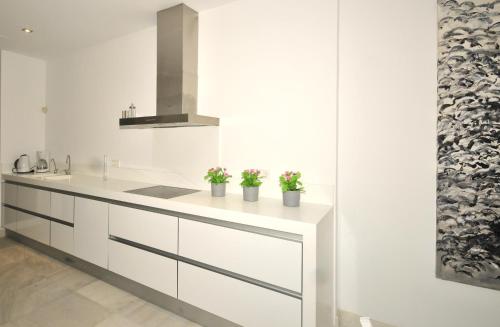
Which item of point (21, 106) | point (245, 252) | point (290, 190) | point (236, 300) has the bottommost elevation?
point (236, 300)

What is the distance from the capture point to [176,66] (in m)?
2.27

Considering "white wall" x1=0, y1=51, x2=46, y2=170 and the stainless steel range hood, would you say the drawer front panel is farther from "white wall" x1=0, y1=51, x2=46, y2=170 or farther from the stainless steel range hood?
"white wall" x1=0, y1=51, x2=46, y2=170

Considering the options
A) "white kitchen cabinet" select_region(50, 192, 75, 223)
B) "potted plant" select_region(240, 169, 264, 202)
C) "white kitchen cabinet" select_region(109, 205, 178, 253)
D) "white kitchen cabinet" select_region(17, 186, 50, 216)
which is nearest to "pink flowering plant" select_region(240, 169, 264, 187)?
"potted plant" select_region(240, 169, 264, 202)

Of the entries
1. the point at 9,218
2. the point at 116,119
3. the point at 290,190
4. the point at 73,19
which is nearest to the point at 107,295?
the point at 290,190

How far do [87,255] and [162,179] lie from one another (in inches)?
37.4

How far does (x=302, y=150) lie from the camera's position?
192 cm

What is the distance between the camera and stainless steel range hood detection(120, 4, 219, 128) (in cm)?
223

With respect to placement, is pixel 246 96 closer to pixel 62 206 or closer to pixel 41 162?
pixel 62 206

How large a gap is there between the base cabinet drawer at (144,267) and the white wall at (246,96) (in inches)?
29.5

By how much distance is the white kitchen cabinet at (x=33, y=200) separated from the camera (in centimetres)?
273

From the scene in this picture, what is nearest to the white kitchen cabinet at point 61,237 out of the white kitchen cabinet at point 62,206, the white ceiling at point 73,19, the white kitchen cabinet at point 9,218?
the white kitchen cabinet at point 62,206

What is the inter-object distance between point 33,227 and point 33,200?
0.31 m

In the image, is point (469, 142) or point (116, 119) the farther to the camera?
point (116, 119)

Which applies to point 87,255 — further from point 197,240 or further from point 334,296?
point 334,296
